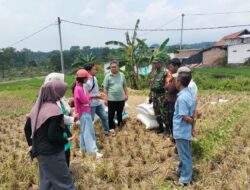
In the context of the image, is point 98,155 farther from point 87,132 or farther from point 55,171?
point 55,171

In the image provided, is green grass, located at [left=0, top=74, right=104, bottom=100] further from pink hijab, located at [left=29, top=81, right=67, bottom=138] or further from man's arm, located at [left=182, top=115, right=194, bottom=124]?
pink hijab, located at [left=29, top=81, right=67, bottom=138]

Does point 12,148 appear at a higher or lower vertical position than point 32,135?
lower

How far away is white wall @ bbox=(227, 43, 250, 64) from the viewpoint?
37553 mm

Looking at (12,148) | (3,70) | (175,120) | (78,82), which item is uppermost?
(78,82)

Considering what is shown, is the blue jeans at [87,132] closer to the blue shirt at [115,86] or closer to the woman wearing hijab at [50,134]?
the blue shirt at [115,86]

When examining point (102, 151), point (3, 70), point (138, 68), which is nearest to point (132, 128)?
point (102, 151)

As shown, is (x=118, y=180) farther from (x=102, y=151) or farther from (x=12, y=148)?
(x=12, y=148)

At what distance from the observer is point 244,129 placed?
19.8 ft

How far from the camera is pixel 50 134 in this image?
319cm

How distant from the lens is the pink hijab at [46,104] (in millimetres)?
3227

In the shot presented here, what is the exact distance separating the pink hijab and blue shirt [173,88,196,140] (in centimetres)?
148

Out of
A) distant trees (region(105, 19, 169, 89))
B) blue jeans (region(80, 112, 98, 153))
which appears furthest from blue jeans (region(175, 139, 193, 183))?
distant trees (region(105, 19, 169, 89))

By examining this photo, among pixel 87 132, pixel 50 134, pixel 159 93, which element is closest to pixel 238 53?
pixel 159 93

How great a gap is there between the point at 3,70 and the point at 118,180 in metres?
62.3
